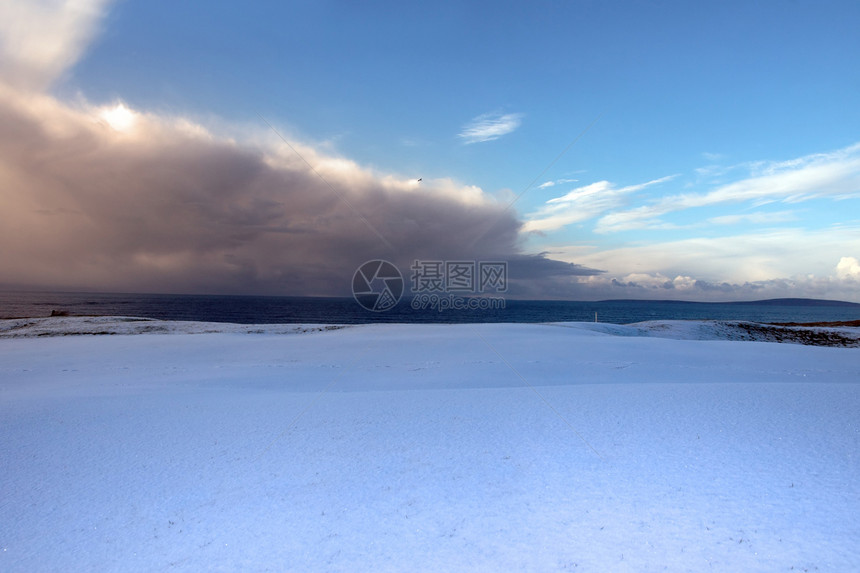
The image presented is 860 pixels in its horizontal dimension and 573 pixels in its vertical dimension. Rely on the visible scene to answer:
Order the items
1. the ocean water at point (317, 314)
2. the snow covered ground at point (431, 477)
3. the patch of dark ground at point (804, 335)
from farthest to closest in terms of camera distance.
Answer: the ocean water at point (317, 314) → the patch of dark ground at point (804, 335) → the snow covered ground at point (431, 477)

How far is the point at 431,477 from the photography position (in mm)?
4867

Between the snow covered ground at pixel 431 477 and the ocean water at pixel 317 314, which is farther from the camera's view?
the ocean water at pixel 317 314

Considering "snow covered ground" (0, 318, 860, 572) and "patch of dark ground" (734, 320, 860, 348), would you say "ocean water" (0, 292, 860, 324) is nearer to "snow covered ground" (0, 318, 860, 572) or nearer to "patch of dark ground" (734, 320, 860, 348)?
"patch of dark ground" (734, 320, 860, 348)

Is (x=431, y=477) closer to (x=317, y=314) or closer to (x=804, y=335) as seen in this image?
(x=804, y=335)

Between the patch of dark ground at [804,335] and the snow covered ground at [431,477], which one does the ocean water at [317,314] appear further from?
the snow covered ground at [431,477]

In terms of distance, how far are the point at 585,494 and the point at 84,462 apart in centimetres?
543

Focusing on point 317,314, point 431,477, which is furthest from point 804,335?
point 317,314

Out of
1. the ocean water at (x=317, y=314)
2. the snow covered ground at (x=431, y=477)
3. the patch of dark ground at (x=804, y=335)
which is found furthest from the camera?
the ocean water at (x=317, y=314)

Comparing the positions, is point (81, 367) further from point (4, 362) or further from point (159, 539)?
point (159, 539)

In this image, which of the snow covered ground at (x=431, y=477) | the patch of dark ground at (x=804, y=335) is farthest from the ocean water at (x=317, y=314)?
the snow covered ground at (x=431, y=477)

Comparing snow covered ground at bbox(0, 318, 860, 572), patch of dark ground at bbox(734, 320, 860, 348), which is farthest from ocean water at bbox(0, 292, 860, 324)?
snow covered ground at bbox(0, 318, 860, 572)

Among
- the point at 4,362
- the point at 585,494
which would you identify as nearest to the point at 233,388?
the point at 585,494

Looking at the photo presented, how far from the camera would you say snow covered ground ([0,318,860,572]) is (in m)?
3.75

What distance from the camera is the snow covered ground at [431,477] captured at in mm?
3750
